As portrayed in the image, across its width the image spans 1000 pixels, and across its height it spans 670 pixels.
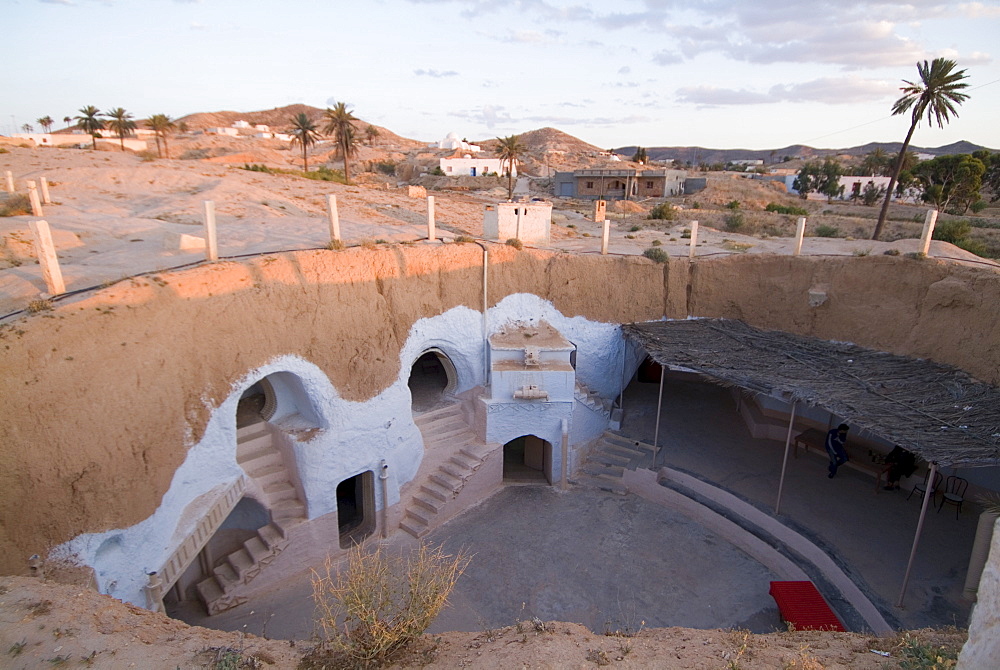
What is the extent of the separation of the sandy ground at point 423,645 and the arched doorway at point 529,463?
367 inches

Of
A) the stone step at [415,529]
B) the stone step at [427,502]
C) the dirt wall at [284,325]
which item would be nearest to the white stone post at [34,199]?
the dirt wall at [284,325]

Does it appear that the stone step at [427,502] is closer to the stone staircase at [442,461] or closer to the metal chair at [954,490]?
the stone staircase at [442,461]

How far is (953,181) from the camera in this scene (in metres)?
36.8

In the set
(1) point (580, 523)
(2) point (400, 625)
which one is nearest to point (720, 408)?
(1) point (580, 523)

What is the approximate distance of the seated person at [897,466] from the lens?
510 inches

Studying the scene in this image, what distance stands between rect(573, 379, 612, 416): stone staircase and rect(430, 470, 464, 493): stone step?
3995mm

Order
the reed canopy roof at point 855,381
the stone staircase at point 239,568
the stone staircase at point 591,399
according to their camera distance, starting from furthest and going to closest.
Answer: the stone staircase at point 591,399 < the stone staircase at point 239,568 < the reed canopy roof at point 855,381

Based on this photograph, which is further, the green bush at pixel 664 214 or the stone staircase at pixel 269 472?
the green bush at pixel 664 214

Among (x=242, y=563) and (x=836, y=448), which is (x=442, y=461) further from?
(x=836, y=448)

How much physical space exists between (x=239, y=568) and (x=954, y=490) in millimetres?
16350

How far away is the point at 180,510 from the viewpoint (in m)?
9.53

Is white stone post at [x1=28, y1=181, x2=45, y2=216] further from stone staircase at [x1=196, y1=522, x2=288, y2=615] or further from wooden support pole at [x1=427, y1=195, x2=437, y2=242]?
stone staircase at [x1=196, y1=522, x2=288, y2=615]

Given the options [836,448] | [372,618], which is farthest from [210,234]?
[836,448]

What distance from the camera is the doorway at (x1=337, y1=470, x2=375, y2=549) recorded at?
13.5 m
